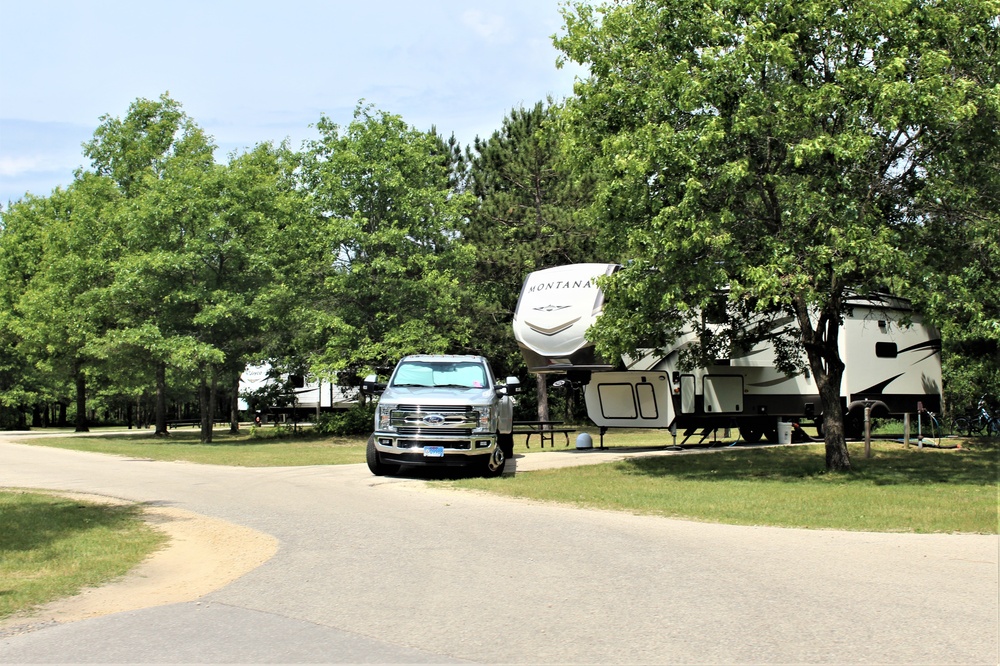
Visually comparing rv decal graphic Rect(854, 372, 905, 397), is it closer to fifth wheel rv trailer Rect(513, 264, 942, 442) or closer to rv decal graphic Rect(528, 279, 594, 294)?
fifth wheel rv trailer Rect(513, 264, 942, 442)

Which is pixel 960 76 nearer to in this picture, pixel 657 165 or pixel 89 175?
pixel 657 165

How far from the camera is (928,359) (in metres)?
25.0

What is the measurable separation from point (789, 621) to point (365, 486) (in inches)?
389

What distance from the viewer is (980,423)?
1243 inches

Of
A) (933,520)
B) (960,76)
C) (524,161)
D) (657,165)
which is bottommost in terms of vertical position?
(933,520)

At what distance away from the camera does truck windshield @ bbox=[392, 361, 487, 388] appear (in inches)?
663

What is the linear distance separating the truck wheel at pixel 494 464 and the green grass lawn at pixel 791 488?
1.05 ft

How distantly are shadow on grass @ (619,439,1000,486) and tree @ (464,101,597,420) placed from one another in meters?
14.0

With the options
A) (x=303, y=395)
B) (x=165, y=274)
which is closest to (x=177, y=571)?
(x=165, y=274)

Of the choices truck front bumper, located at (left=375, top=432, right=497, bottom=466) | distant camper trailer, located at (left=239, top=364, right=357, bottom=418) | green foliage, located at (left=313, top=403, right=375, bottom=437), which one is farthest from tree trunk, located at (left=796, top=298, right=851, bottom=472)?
distant camper trailer, located at (left=239, top=364, right=357, bottom=418)

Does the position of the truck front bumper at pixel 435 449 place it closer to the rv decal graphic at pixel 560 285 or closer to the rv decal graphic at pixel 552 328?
the rv decal graphic at pixel 552 328

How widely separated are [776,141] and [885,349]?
10410 millimetres

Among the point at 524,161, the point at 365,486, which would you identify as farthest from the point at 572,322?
the point at 524,161

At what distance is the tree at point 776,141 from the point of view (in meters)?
14.6
